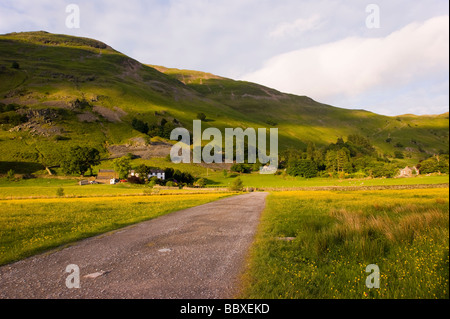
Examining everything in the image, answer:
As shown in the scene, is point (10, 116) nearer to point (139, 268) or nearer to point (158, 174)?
point (158, 174)

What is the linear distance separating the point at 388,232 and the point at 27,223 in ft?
68.9

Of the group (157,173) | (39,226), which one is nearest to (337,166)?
(157,173)

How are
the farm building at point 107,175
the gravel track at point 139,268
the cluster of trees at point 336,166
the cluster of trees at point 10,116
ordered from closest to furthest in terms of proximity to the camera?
the gravel track at point 139,268 → the farm building at point 107,175 → the cluster of trees at point 10,116 → the cluster of trees at point 336,166

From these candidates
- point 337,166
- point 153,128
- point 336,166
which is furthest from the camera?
point 153,128

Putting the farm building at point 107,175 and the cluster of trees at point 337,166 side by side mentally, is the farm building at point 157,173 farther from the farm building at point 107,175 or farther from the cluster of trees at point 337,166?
the cluster of trees at point 337,166

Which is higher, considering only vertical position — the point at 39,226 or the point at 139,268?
the point at 139,268
